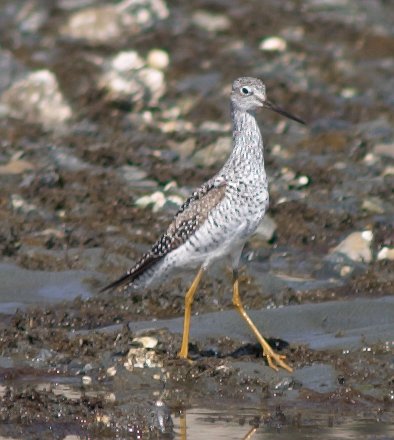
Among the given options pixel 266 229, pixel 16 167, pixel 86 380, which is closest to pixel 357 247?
pixel 266 229

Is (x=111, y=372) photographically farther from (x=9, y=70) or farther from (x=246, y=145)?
(x=9, y=70)

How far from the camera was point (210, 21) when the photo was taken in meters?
18.8

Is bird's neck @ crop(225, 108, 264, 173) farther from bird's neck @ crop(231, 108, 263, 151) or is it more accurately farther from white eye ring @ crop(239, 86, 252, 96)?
white eye ring @ crop(239, 86, 252, 96)

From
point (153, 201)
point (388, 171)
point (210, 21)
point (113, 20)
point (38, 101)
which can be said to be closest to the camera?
point (153, 201)

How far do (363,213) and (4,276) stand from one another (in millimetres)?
3313

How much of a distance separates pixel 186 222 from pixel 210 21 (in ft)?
34.1

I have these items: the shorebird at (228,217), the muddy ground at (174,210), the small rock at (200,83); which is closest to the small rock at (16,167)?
the muddy ground at (174,210)

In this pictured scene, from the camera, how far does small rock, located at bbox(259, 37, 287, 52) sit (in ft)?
58.3

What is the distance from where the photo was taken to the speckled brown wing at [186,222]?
342 inches

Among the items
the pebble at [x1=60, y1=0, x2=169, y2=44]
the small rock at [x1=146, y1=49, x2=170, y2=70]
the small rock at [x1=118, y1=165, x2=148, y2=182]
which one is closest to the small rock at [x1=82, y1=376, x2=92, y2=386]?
the small rock at [x1=118, y1=165, x2=148, y2=182]

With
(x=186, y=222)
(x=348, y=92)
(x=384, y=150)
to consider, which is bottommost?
(x=348, y=92)

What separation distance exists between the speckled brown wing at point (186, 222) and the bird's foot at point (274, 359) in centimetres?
87

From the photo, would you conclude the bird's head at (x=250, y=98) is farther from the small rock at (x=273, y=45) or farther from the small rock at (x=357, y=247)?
the small rock at (x=273, y=45)

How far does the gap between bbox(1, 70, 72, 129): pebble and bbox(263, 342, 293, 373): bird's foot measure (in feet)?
24.9
